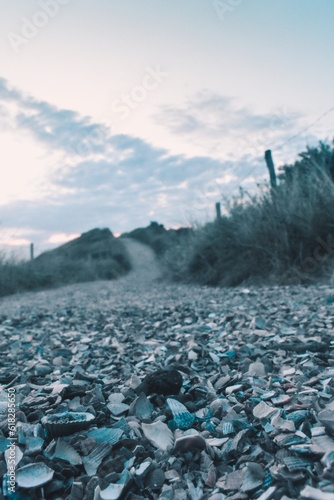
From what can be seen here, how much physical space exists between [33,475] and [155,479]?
0.37 metres

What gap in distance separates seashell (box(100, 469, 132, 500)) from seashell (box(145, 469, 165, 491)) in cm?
6

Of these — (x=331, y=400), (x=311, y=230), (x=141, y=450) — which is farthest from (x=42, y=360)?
(x=311, y=230)

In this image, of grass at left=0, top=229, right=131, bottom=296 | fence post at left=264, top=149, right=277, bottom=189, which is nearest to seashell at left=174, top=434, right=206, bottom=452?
fence post at left=264, top=149, right=277, bottom=189

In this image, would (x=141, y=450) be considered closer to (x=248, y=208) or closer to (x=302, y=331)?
(x=302, y=331)

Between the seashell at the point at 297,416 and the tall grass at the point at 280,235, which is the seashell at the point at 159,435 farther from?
the tall grass at the point at 280,235

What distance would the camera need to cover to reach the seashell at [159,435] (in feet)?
4.30

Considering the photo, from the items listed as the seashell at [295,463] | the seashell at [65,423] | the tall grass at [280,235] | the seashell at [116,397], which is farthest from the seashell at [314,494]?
the tall grass at [280,235]

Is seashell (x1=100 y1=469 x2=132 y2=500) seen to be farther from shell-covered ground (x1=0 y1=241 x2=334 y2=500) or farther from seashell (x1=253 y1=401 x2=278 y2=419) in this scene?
seashell (x1=253 y1=401 x2=278 y2=419)

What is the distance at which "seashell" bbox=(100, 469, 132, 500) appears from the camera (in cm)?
106

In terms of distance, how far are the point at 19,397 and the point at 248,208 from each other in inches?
250

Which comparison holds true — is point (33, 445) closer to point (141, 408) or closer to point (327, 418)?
point (141, 408)

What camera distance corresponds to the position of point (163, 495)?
3.58 feet

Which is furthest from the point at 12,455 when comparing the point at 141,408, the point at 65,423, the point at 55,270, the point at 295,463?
the point at 55,270

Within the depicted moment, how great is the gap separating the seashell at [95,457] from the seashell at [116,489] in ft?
0.33
